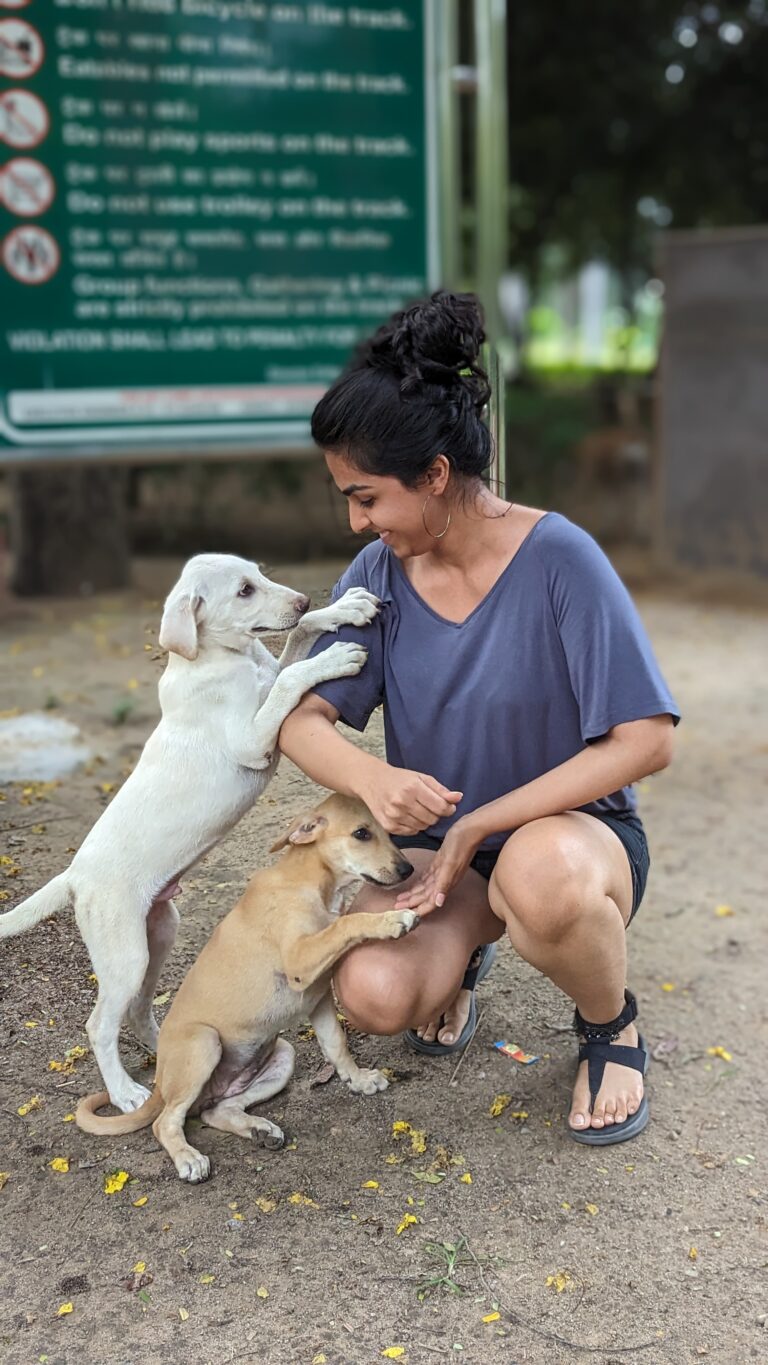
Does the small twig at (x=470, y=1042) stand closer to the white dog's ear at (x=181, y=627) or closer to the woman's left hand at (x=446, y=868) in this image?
the woman's left hand at (x=446, y=868)

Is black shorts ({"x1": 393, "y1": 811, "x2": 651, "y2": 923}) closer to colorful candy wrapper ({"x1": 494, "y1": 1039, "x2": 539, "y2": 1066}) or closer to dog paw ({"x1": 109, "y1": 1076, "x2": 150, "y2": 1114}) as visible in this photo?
colorful candy wrapper ({"x1": 494, "y1": 1039, "x2": 539, "y2": 1066})

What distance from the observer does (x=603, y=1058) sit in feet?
9.14

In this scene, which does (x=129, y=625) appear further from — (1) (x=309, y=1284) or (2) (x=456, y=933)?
(1) (x=309, y=1284)

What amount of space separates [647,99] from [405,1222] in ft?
34.4

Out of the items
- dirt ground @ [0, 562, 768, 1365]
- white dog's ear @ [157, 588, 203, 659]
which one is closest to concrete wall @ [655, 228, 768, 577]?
dirt ground @ [0, 562, 768, 1365]

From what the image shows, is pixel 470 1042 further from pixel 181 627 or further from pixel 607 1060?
pixel 181 627

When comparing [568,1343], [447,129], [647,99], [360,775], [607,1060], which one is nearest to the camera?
[568,1343]

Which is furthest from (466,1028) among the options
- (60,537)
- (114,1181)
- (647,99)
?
→ (647,99)

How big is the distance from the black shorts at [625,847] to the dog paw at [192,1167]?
29.2 inches

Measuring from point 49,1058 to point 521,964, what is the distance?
118 cm

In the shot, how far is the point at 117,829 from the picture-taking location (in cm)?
259

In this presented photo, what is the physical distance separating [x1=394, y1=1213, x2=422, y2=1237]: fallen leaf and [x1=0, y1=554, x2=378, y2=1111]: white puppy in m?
0.58

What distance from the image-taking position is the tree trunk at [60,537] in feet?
23.7

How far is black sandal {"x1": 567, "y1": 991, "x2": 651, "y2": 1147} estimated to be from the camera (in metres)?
2.69
